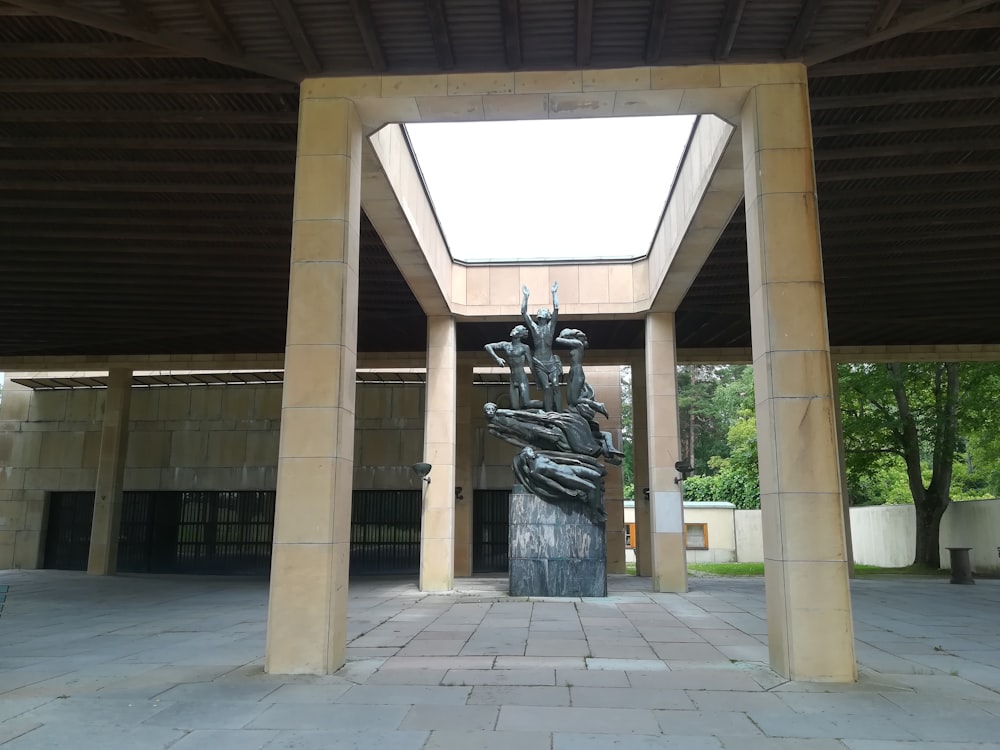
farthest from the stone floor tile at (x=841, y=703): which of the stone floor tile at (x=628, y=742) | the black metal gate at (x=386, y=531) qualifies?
the black metal gate at (x=386, y=531)

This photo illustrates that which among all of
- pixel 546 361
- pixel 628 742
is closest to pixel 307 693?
pixel 628 742

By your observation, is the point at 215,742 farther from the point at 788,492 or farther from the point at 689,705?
the point at 788,492

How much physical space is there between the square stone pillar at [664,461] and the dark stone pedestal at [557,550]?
2.84 m

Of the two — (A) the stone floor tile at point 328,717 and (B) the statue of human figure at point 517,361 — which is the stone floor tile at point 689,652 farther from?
(B) the statue of human figure at point 517,361

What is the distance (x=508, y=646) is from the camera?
893 cm

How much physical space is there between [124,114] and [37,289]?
9.55 m

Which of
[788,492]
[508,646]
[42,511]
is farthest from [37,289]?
[788,492]

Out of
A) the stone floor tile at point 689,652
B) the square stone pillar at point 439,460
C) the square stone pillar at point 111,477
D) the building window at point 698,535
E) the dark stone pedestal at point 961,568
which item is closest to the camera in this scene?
the stone floor tile at point 689,652

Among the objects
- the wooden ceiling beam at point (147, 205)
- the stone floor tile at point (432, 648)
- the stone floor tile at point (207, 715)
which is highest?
the wooden ceiling beam at point (147, 205)

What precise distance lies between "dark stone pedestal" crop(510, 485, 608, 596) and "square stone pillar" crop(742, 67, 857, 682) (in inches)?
262

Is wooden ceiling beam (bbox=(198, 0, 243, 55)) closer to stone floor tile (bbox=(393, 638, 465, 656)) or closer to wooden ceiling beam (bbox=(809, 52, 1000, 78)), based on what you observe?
wooden ceiling beam (bbox=(809, 52, 1000, 78))

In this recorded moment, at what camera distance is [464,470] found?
72.7ft

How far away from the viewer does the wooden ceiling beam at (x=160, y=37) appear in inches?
299

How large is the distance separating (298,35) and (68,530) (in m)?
23.1
